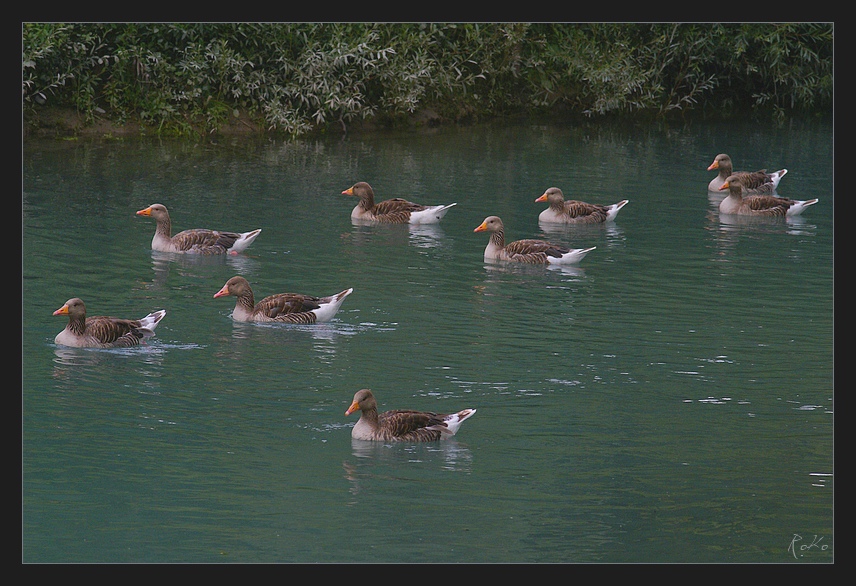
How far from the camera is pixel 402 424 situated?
46.5ft

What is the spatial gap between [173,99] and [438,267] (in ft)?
43.5

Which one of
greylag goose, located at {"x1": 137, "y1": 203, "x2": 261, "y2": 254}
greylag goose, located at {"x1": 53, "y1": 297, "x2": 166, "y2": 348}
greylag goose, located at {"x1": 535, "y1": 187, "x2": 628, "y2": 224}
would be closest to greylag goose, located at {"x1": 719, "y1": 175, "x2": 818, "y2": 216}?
greylag goose, located at {"x1": 535, "y1": 187, "x2": 628, "y2": 224}

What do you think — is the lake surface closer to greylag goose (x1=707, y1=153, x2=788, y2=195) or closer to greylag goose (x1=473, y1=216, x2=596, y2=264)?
greylag goose (x1=473, y1=216, x2=596, y2=264)

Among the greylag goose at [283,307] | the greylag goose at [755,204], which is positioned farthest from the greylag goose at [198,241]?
the greylag goose at [755,204]

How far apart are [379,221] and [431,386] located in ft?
35.3

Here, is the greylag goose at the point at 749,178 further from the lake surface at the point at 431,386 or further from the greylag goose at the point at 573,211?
the greylag goose at the point at 573,211

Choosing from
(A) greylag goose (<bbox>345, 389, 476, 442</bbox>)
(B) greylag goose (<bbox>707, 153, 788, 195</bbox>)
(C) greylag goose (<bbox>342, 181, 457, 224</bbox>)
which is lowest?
(A) greylag goose (<bbox>345, 389, 476, 442</bbox>)

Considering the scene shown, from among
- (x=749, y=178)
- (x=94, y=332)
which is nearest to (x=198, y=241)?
(x=94, y=332)

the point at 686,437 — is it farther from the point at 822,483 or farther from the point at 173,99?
the point at 173,99

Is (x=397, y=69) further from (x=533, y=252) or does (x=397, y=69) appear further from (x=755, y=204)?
(x=533, y=252)

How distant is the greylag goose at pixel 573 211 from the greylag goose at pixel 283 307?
28.4 ft

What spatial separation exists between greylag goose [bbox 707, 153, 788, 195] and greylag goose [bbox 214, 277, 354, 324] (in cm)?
1346

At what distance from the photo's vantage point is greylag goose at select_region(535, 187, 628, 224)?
26609 mm

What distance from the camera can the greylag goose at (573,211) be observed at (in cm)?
2661
